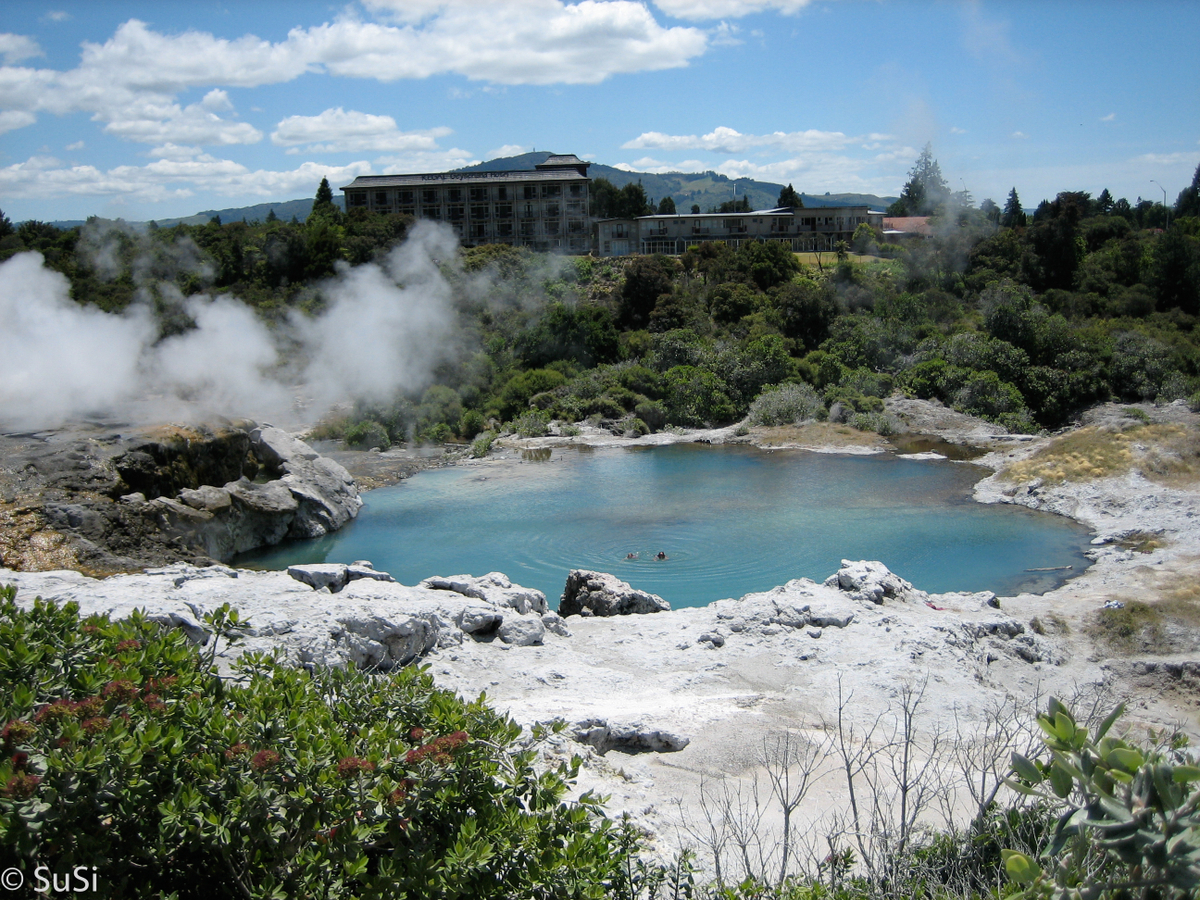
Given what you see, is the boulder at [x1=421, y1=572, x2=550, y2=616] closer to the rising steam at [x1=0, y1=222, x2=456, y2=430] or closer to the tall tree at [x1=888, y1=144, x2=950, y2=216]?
the rising steam at [x1=0, y1=222, x2=456, y2=430]

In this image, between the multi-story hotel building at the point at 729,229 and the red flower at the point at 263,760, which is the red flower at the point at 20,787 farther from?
the multi-story hotel building at the point at 729,229

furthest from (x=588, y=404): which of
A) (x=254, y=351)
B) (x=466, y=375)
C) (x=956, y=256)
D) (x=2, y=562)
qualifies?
(x=956, y=256)

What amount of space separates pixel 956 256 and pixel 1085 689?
4432 cm

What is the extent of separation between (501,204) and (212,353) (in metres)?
42.4

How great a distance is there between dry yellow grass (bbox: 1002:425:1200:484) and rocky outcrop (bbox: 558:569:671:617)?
14.3 meters

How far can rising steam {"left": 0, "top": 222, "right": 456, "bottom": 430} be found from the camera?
20.8 metres

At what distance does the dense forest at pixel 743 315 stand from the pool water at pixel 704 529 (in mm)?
7758

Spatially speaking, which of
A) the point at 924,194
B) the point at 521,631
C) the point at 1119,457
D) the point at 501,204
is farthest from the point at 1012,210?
the point at 521,631

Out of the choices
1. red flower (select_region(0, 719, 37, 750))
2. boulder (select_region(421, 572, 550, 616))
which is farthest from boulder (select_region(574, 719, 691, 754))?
red flower (select_region(0, 719, 37, 750))

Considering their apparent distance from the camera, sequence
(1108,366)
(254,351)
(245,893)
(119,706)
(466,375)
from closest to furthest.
Answer: (245,893) < (119,706) < (254,351) < (1108,366) < (466,375)

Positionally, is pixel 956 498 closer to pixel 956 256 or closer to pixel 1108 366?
pixel 1108 366

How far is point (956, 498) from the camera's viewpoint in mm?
23859

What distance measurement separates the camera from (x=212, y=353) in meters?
25.9

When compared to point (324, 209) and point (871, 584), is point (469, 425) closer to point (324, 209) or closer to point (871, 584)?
point (871, 584)
